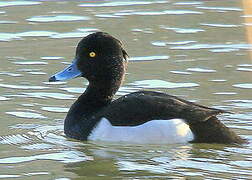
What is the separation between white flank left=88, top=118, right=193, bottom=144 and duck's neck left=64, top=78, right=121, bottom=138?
402 millimetres

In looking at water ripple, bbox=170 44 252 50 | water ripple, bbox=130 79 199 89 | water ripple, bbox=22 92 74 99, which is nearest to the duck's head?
water ripple, bbox=22 92 74 99

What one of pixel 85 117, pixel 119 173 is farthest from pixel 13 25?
pixel 119 173

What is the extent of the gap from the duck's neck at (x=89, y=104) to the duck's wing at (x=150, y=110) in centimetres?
35

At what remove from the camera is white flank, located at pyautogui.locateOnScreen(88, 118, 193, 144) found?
1038 cm

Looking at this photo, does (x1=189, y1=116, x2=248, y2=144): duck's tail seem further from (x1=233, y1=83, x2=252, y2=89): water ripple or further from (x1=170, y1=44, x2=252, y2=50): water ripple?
(x1=170, y1=44, x2=252, y2=50): water ripple

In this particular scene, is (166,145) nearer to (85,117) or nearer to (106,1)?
(85,117)

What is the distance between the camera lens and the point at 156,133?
10.4 metres

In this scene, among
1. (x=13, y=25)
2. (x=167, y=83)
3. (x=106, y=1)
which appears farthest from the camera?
(x=106, y=1)

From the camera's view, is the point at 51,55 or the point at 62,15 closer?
the point at 51,55

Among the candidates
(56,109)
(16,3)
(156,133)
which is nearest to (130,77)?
(56,109)

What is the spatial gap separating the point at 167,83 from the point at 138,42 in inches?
88.5

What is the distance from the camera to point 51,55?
14258 mm

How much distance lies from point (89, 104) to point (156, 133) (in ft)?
3.23

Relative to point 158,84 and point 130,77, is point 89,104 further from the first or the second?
point 130,77
